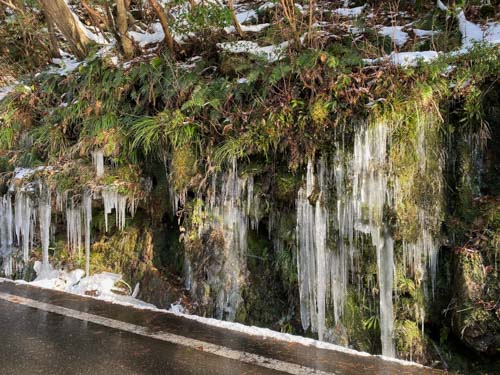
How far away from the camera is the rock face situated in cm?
401

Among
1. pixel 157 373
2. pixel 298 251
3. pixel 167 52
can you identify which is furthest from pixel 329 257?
pixel 167 52

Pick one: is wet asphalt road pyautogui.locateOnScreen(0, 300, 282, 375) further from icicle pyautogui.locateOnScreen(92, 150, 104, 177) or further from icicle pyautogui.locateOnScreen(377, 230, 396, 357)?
icicle pyautogui.locateOnScreen(92, 150, 104, 177)

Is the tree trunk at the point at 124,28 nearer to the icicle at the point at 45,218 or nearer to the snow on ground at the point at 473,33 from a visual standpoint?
the icicle at the point at 45,218

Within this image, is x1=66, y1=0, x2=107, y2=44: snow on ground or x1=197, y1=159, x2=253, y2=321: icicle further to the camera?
x1=66, y1=0, x2=107, y2=44: snow on ground

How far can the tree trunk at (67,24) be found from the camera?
7.18 meters

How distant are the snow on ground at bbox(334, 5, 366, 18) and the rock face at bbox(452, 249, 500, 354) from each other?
4.38 m

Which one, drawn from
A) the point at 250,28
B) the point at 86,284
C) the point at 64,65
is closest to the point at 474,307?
the point at 86,284

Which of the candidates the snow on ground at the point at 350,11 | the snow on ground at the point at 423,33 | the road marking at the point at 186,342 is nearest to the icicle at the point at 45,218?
the road marking at the point at 186,342

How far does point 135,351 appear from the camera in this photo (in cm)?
361

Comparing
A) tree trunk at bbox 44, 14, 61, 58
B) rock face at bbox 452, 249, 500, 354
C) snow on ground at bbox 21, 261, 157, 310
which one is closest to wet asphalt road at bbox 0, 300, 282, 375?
snow on ground at bbox 21, 261, 157, 310

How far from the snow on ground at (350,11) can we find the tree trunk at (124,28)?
12.0ft

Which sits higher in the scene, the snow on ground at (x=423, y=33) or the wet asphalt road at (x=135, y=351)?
the snow on ground at (x=423, y=33)

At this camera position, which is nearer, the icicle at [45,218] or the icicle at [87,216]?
the icicle at [87,216]

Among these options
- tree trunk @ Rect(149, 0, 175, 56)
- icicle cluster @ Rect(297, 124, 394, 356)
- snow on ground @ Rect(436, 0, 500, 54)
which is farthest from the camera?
tree trunk @ Rect(149, 0, 175, 56)
